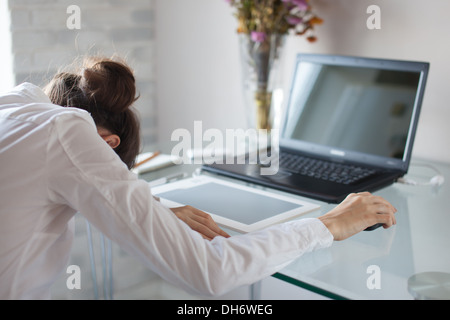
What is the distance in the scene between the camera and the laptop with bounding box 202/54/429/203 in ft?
4.09

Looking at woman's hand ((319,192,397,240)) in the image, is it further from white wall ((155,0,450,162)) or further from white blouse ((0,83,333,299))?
white wall ((155,0,450,162))

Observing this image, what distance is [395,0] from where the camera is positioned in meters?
1.47

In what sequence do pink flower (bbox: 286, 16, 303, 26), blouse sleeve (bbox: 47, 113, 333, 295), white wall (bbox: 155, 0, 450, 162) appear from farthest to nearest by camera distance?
pink flower (bbox: 286, 16, 303, 26) → white wall (bbox: 155, 0, 450, 162) → blouse sleeve (bbox: 47, 113, 333, 295)

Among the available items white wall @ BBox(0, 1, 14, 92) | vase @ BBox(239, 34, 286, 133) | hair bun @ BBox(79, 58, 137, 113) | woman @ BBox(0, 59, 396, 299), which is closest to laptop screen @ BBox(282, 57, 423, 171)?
vase @ BBox(239, 34, 286, 133)

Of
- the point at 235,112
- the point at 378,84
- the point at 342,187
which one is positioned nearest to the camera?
the point at 342,187

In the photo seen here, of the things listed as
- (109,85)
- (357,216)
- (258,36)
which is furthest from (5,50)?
(357,216)

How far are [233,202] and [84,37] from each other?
3.45ft

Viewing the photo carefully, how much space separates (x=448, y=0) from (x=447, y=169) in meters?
0.42

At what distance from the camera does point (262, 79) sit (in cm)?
160

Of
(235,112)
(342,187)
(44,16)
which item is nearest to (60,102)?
(342,187)

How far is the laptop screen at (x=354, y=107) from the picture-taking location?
51.0 inches

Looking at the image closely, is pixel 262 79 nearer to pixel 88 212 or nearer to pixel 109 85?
pixel 109 85

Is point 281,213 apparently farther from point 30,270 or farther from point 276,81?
point 276,81

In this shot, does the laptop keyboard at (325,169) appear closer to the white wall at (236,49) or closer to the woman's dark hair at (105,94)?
the white wall at (236,49)
